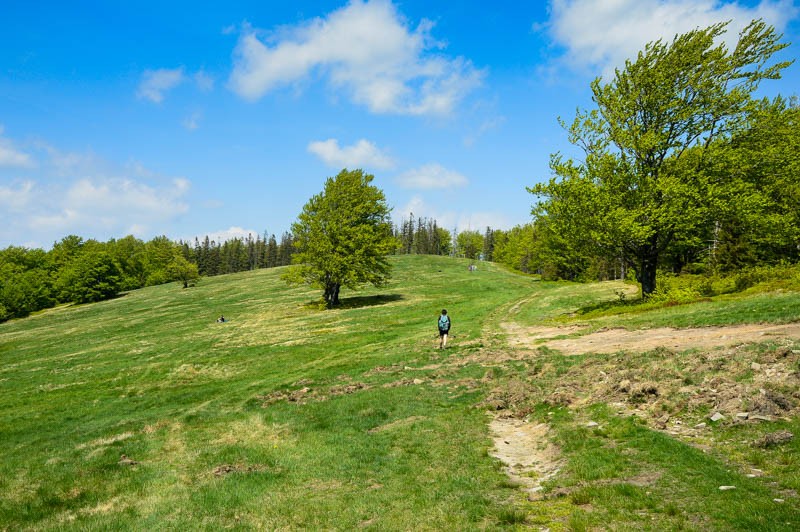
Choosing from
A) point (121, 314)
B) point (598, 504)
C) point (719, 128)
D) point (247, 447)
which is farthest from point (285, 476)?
point (121, 314)

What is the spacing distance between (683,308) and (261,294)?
75.8 meters

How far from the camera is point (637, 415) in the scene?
43.4ft

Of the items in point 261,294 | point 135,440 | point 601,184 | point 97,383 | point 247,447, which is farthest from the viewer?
point 261,294

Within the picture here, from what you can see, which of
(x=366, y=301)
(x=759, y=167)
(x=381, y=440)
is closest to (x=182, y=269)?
(x=366, y=301)

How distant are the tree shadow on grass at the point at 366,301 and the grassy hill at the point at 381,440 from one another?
22888 mm

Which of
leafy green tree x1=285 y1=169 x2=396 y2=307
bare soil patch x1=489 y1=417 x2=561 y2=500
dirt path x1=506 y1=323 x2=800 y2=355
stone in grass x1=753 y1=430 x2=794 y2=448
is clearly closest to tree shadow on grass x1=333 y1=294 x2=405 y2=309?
leafy green tree x1=285 y1=169 x2=396 y2=307

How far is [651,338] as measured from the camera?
22.9m

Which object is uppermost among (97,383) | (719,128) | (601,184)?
(719,128)

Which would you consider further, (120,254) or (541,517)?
(120,254)

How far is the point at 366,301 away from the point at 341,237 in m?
11.5

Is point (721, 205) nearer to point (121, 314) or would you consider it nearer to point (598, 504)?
point (598, 504)

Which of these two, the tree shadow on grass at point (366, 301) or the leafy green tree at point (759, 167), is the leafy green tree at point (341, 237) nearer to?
the tree shadow on grass at point (366, 301)

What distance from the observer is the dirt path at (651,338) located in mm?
18375

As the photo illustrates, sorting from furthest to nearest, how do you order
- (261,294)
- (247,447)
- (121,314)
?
(261,294), (121,314), (247,447)
